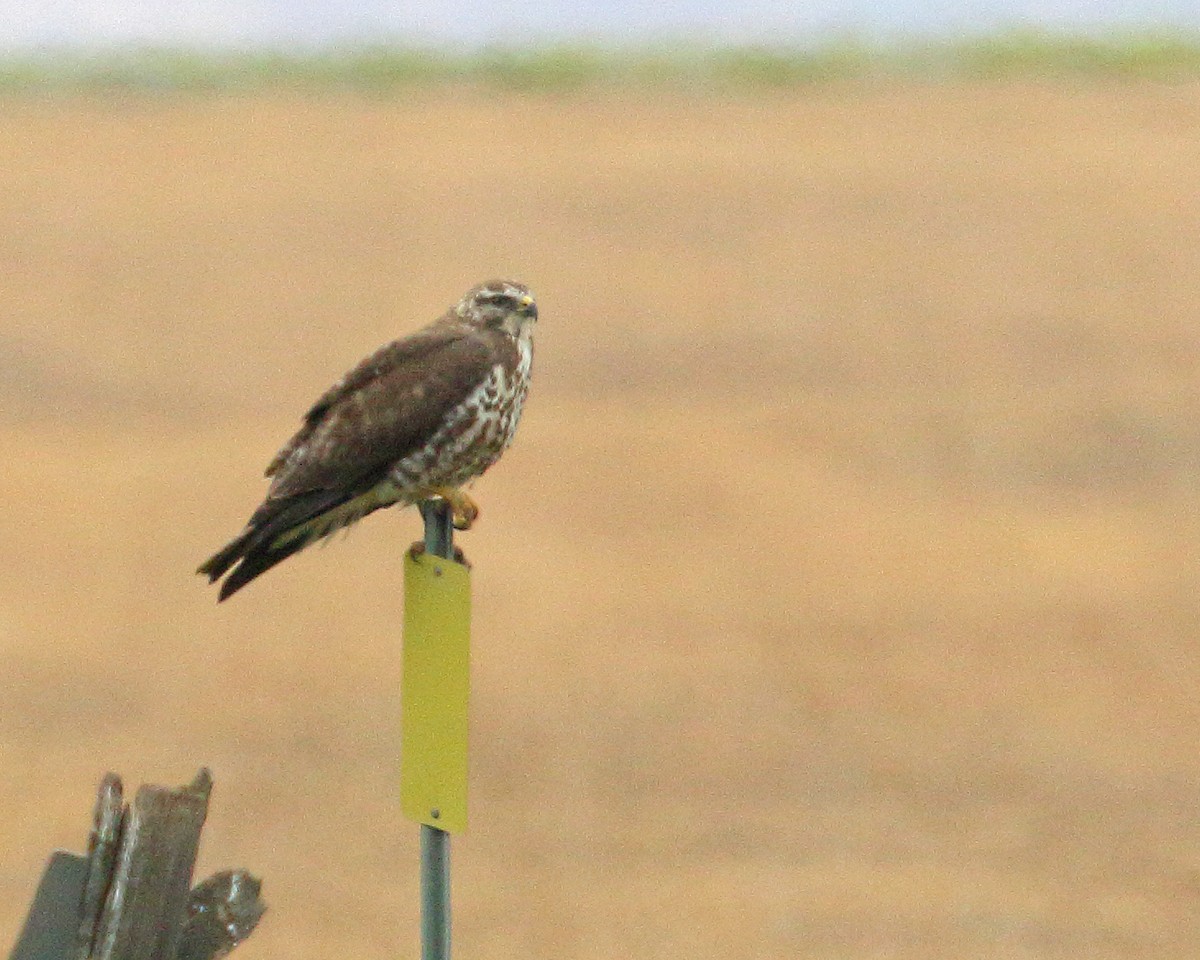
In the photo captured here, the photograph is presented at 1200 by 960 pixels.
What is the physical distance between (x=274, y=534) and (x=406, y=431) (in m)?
0.50

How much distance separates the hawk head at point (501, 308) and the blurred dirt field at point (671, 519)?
308cm

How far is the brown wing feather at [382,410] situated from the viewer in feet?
17.4

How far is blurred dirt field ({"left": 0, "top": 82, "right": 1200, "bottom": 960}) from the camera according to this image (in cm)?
941

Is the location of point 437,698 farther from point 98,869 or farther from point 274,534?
point 274,534

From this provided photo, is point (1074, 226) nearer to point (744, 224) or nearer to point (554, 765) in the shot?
point (744, 224)

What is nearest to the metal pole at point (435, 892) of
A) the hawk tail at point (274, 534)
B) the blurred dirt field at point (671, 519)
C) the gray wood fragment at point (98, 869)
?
the gray wood fragment at point (98, 869)

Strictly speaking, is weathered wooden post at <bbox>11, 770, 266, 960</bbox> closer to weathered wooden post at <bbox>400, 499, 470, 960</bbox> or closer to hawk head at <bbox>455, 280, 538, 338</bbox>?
weathered wooden post at <bbox>400, 499, 470, 960</bbox>

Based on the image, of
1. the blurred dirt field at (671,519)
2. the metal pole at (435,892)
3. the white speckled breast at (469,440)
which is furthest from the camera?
the blurred dirt field at (671,519)

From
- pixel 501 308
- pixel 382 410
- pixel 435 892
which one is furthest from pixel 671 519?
pixel 435 892

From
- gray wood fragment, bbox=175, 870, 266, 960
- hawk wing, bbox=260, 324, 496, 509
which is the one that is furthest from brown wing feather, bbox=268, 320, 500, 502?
gray wood fragment, bbox=175, 870, 266, 960

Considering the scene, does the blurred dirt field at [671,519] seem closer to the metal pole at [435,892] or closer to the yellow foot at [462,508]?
the yellow foot at [462,508]

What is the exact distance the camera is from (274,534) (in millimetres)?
5020

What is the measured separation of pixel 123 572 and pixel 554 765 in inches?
177

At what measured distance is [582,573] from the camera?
13.9 m
